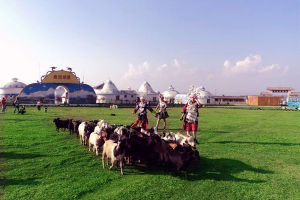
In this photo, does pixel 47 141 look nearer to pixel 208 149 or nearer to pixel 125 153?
pixel 125 153

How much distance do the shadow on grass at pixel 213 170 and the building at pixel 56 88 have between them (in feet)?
166

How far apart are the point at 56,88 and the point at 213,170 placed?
57390 millimetres

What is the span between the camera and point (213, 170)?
712 cm

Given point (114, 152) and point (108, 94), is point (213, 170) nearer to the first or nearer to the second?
point (114, 152)

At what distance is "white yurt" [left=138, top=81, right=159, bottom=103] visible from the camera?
3349 inches

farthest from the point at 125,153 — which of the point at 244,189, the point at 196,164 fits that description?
the point at 244,189

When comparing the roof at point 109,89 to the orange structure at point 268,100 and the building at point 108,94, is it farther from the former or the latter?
the orange structure at point 268,100

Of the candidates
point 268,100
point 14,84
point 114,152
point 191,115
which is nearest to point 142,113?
point 191,115

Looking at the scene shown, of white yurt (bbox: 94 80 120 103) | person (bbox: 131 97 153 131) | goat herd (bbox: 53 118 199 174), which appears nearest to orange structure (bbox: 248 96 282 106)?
white yurt (bbox: 94 80 120 103)

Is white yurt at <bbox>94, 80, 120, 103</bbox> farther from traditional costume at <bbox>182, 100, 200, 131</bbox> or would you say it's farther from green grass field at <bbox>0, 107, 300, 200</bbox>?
green grass field at <bbox>0, 107, 300, 200</bbox>

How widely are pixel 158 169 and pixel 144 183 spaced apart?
1243mm

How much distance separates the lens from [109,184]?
5969mm

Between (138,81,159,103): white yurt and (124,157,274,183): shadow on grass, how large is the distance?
75287mm

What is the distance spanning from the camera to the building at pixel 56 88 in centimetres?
5412
